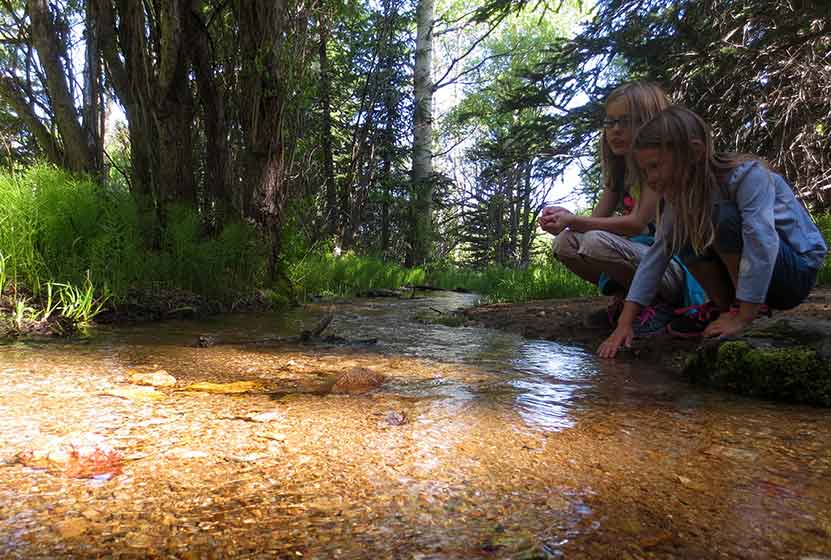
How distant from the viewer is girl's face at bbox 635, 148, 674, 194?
7.19 feet

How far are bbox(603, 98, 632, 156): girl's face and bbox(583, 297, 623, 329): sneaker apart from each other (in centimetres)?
91

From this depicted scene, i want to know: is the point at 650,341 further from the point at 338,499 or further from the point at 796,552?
the point at 338,499

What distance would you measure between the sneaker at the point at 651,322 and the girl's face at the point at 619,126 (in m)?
0.92

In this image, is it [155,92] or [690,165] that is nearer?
[690,165]

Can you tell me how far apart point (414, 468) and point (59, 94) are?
7.28m

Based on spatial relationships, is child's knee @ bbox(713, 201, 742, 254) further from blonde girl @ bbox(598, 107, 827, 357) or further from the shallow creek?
the shallow creek

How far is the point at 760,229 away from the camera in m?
2.12

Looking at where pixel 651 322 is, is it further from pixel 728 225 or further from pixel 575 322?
pixel 728 225

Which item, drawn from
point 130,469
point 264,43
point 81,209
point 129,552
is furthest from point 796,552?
point 264,43

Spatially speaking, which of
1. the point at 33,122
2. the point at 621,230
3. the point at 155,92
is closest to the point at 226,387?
the point at 621,230

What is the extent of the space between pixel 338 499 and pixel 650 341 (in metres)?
2.27

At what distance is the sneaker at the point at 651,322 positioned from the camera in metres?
2.87

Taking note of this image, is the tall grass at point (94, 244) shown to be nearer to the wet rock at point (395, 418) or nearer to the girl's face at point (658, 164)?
the wet rock at point (395, 418)

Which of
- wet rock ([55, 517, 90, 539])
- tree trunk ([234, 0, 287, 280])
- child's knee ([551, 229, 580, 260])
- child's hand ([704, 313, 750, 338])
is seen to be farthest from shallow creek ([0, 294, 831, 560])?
tree trunk ([234, 0, 287, 280])
